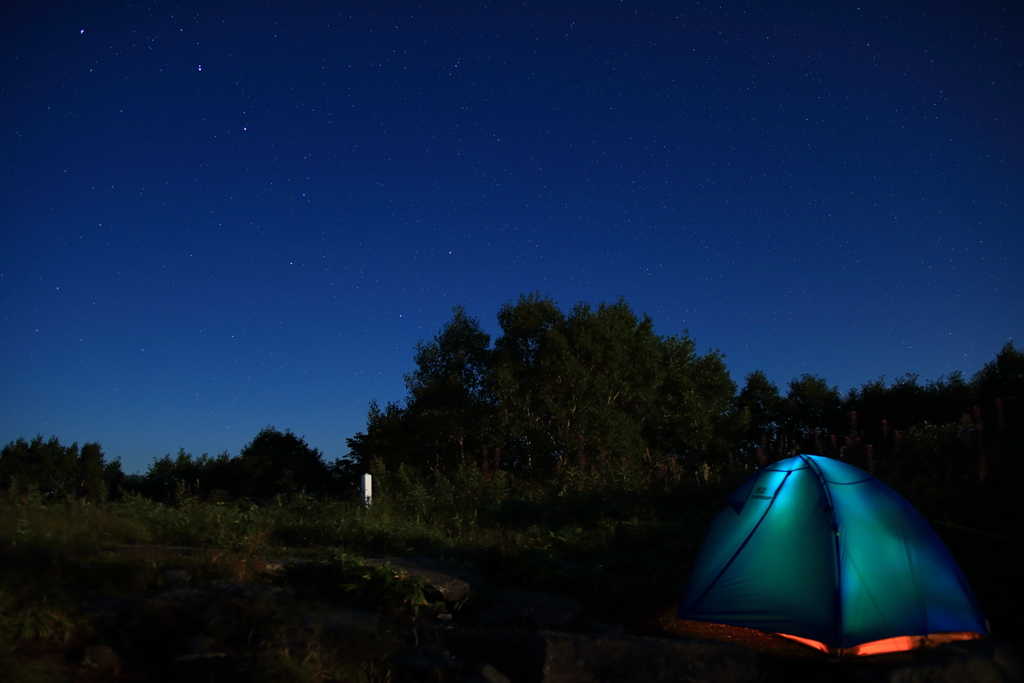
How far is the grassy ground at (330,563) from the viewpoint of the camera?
4.21 meters

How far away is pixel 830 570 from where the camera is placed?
506 cm

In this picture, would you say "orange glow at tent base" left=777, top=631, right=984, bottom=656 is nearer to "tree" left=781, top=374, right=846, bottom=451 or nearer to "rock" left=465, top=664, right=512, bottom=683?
"rock" left=465, top=664, right=512, bottom=683

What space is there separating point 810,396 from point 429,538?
30370 millimetres

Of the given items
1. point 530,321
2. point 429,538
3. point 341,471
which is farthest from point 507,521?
point 341,471

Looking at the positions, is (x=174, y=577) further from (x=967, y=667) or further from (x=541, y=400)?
(x=541, y=400)

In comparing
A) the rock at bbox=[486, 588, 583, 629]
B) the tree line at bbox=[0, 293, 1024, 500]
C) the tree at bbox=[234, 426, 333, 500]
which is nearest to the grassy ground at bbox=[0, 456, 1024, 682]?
the rock at bbox=[486, 588, 583, 629]

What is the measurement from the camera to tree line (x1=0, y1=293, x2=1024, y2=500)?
959 inches

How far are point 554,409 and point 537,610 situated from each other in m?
18.2

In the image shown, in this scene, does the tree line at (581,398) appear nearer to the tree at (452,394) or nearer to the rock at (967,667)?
the tree at (452,394)

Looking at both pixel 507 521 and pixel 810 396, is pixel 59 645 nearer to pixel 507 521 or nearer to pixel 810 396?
pixel 507 521

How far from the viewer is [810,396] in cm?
3347

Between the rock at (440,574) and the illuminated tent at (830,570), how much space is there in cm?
202

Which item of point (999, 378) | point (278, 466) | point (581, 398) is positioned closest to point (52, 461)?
point (278, 466)

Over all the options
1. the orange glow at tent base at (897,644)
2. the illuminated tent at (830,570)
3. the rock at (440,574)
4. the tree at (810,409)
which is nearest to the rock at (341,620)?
the rock at (440,574)
